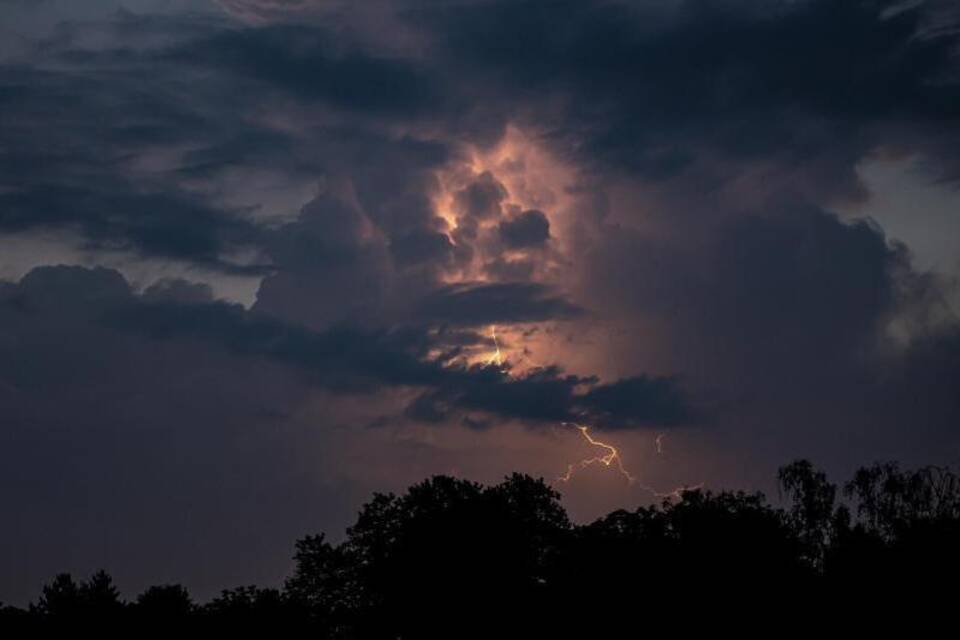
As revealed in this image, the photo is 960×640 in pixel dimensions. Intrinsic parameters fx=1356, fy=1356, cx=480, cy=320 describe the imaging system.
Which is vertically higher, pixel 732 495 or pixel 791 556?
pixel 732 495

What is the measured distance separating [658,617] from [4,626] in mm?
43885

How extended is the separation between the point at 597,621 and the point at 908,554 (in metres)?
19.6

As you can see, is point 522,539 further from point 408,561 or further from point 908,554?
point 908,554

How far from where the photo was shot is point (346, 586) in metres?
106

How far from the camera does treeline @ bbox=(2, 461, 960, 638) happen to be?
78250 millimetres

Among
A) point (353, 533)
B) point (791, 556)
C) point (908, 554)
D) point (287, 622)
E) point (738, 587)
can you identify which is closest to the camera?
point (908, 554)

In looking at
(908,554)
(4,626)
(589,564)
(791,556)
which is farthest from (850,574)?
(4,626)

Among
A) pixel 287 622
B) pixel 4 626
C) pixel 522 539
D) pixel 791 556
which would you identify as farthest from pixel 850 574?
pixel 4 626

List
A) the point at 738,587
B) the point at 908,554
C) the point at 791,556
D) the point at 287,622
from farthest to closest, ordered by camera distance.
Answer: the point at 287,622 → the point at 791,556 → the point at 738,587 → the point at 908,554

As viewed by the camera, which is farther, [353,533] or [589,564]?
[353,533]

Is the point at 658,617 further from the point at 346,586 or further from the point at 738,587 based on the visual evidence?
the point at 346,586

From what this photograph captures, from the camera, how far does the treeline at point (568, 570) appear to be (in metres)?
78.2

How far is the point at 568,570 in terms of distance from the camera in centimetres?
9331

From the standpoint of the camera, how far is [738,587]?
81.1 meters
